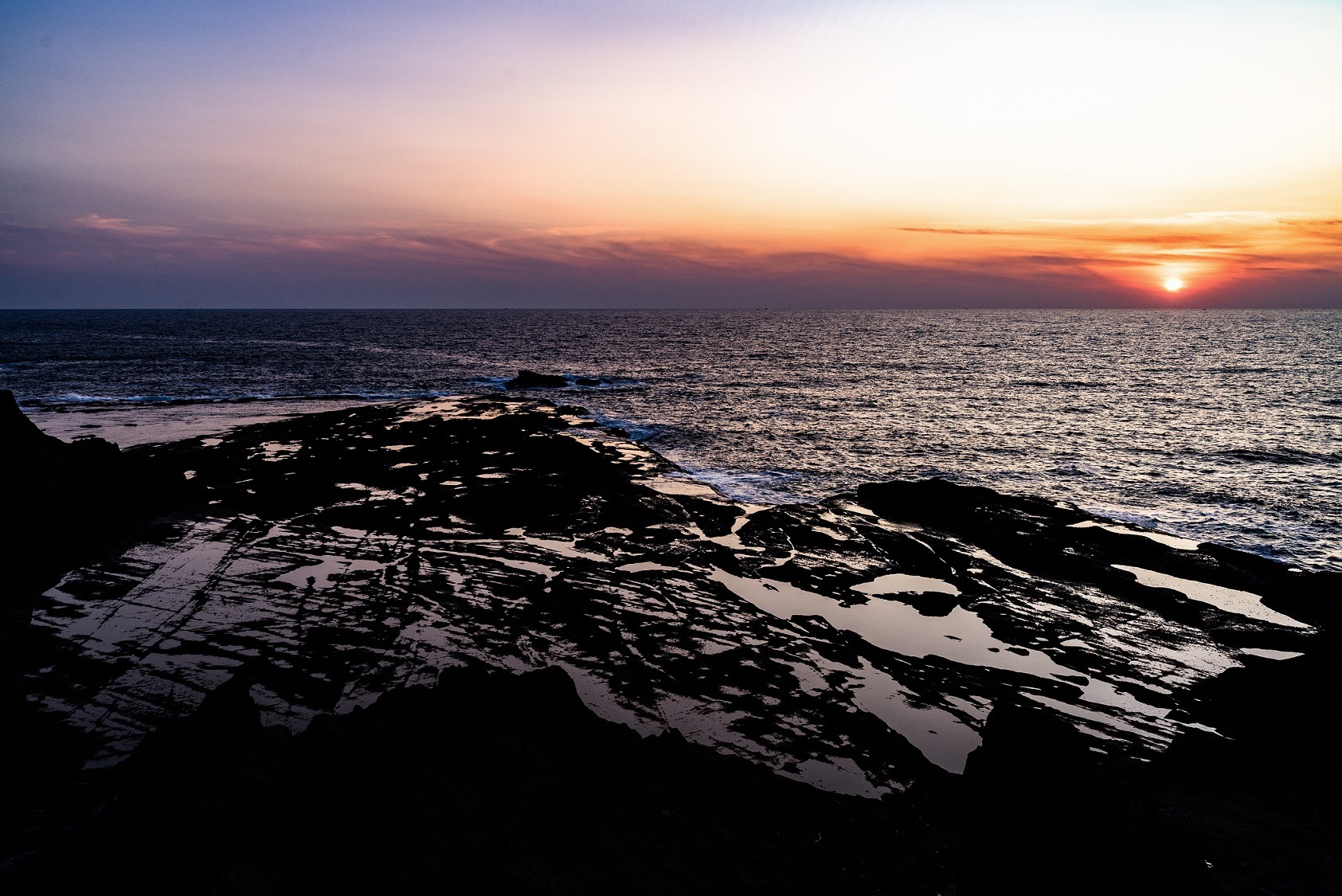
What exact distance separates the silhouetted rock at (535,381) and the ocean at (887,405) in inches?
83.6

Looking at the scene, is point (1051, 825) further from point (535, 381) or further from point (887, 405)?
point (535, 381)

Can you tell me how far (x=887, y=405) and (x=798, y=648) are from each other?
39456 mm

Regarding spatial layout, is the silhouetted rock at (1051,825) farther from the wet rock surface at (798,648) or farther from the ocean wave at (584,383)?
the ocean wave at (584,383)

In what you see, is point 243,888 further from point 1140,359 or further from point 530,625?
point 1140,359

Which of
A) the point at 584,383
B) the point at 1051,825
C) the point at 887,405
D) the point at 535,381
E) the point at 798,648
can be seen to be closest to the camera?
the point at 1051,825

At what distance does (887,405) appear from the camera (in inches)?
1909

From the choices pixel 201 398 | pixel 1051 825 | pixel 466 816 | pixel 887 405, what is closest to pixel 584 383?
pixel 887 405

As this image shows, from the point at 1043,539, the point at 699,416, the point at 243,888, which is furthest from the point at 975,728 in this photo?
the point at 699,416

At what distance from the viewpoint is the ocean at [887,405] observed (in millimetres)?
25547

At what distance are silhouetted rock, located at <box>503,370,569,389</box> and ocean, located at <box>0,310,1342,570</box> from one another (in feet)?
6.97

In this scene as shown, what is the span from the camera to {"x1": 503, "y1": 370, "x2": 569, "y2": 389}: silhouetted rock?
59.8 m

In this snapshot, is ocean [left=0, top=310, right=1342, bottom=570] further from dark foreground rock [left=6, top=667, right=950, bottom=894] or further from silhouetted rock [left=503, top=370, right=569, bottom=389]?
dark foreground rock [left=6, top=667, right=950, bottom=894]

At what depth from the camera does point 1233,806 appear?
7.95 metres

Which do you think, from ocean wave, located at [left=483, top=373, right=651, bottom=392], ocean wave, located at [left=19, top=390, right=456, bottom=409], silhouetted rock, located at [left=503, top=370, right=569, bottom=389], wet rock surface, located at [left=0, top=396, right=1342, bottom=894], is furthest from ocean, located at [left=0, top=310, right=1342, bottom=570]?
wet rock surface, located at [left=0, top=396, right=1342, bottom=894]
